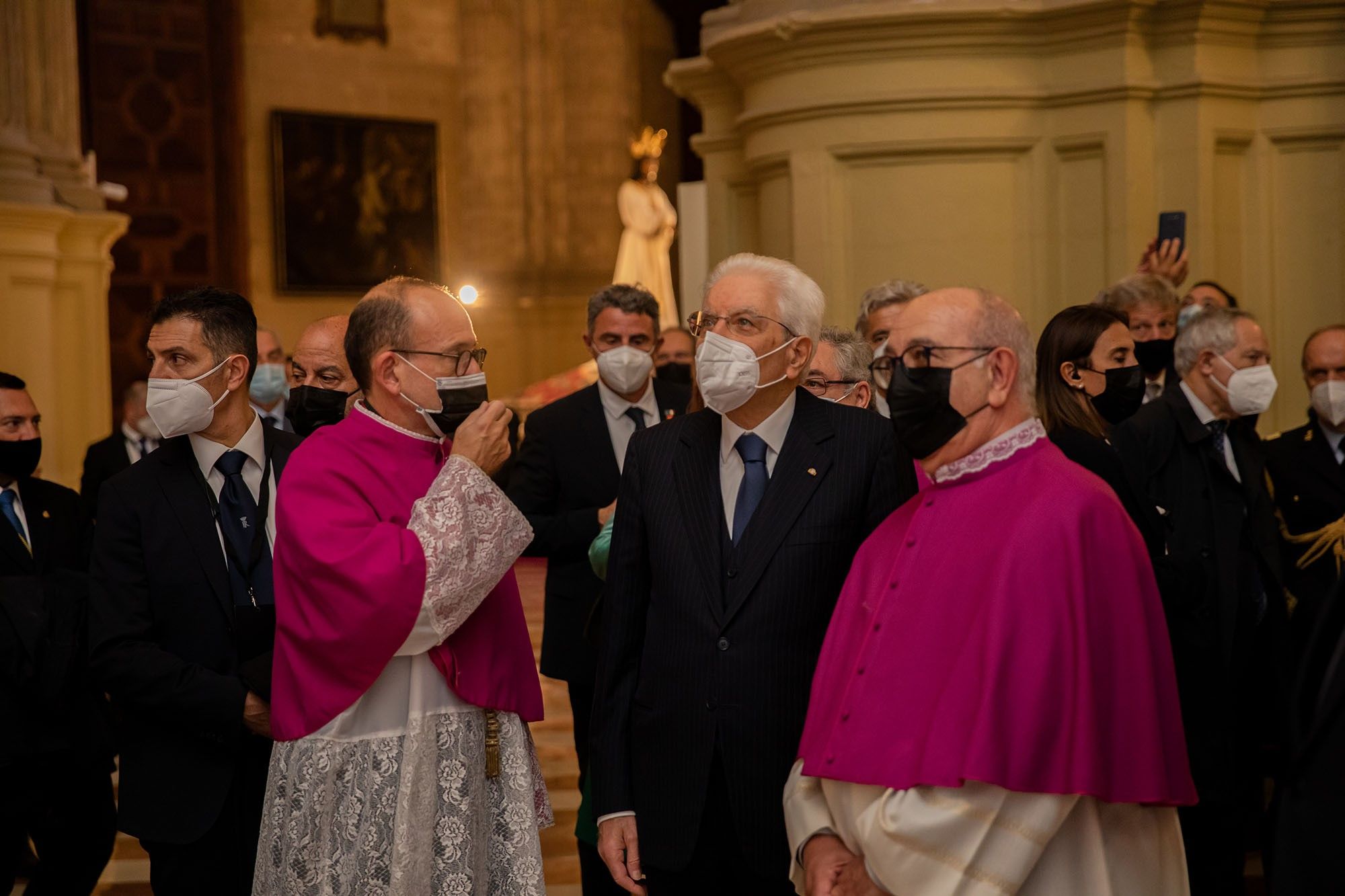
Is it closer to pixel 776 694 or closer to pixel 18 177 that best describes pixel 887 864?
pixel 776 694

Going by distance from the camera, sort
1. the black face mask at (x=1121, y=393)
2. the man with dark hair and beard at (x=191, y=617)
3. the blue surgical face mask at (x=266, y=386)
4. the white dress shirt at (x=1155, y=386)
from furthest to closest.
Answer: the blue surgical face mask at (x=266, y=386) < the white dress shirt at (x=1155, y=386) < the black face mask at (x=1121, y=393) < the man with dark hair and beard at (x=191, y=617)

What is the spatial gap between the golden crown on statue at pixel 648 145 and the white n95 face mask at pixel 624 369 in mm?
12282

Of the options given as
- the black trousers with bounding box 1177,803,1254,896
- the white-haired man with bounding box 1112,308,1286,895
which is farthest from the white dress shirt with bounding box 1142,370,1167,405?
the black trousers with bounding box 1177,803,1254,896

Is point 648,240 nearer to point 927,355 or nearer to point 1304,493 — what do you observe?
point 1304,493

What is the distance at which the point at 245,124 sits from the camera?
685 inches

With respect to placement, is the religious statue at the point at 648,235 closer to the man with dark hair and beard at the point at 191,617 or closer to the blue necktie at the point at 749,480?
the man with dark hair and beard at the point at 191,617

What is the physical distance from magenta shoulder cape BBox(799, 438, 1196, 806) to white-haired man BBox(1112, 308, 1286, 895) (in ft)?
6.28

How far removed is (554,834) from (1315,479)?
3092 millimetres

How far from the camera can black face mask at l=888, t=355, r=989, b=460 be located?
2471 mm

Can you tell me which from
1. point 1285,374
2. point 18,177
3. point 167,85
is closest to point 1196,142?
point 1285,374

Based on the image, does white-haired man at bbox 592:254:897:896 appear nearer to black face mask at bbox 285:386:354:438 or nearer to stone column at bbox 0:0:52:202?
black face mask at bbox 285:386:354:438

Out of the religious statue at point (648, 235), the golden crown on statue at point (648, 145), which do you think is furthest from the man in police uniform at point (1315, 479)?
the golden crown on statue at point (648, 145)

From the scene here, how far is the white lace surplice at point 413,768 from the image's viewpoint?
2775 mm

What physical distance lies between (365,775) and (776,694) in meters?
0.80
